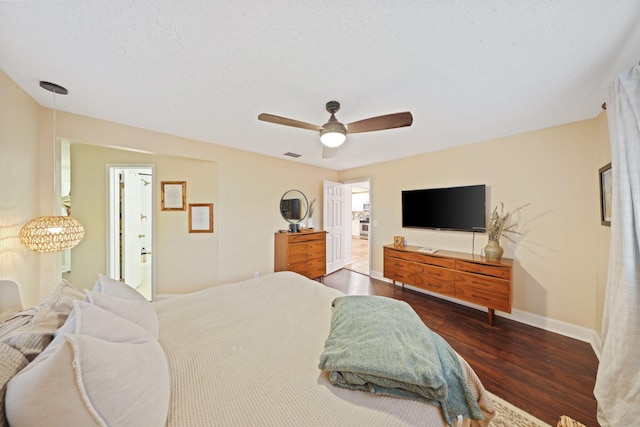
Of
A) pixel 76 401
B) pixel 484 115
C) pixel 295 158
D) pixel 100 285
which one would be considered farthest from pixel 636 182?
pixel 295 158

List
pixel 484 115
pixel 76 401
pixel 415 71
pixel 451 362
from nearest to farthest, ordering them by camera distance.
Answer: pixel 76 401
pixel 451 362
pixel 415 71
pixel 484 115

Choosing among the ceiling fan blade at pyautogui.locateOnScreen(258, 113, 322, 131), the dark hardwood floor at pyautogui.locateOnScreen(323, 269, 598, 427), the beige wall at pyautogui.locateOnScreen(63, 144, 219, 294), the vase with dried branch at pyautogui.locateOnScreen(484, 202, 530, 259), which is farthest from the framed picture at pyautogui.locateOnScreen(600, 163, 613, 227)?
the beige wall at pyautogui.locateOnScreen(63, 144, 219, 294)

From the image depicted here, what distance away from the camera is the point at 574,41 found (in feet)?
4.03

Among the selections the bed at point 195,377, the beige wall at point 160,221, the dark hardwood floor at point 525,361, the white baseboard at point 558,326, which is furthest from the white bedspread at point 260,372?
the white baseboard at point 558,326

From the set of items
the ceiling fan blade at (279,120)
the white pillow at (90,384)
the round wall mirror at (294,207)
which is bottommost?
the white pillow at (90,384)

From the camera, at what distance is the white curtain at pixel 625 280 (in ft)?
4.10

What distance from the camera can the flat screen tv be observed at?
292cm

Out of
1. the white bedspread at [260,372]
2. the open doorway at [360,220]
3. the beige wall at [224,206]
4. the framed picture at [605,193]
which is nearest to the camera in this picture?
the white bedspread at [260,372]

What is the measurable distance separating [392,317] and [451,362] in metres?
0.32

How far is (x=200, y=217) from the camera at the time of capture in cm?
320

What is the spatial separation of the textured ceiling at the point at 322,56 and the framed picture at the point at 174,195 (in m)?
1.06

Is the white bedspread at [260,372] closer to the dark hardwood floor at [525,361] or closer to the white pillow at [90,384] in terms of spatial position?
the white pillow at [90,384]

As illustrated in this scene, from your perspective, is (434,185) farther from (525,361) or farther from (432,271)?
(525,361)

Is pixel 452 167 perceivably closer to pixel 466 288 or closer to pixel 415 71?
pixel 466 288
